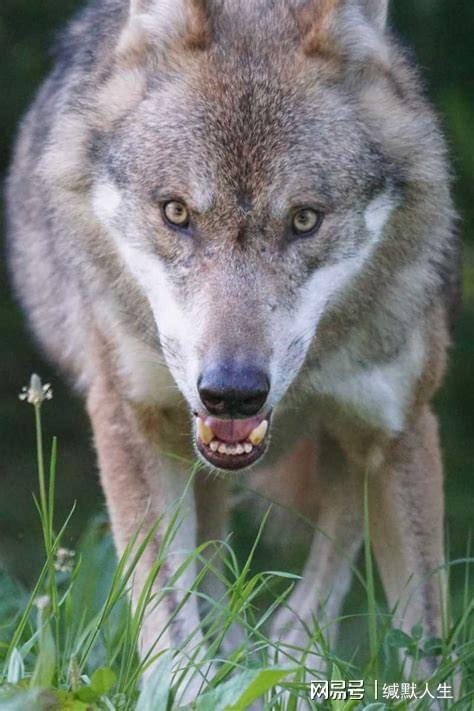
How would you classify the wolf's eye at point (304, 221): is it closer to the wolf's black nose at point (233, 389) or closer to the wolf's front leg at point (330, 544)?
the wolf's black nose at point (233, 389)

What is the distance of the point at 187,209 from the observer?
153 inches

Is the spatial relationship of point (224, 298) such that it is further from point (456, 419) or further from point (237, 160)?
point (456, 419)

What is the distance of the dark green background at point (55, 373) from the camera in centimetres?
698

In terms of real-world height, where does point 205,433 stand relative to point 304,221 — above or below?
below

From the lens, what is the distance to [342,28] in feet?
13.7

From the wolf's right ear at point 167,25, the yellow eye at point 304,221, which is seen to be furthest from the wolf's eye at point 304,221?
the wolf's right ear at point 167,25

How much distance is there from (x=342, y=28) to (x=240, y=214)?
2.42 ft

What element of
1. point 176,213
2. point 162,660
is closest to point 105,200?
point 176,213

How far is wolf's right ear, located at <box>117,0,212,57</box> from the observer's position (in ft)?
13.7

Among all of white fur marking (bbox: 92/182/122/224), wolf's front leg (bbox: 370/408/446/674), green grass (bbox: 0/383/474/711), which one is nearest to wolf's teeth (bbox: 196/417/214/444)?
green grass (bbox: 0/383/474/711)

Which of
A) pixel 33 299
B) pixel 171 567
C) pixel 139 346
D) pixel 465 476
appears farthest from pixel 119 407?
pixel 465 476

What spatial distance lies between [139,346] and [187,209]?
0.74 meters

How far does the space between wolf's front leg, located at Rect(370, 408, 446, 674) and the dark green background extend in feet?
6.93

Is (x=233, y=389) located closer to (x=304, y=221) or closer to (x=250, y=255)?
(x=250, y=255)
